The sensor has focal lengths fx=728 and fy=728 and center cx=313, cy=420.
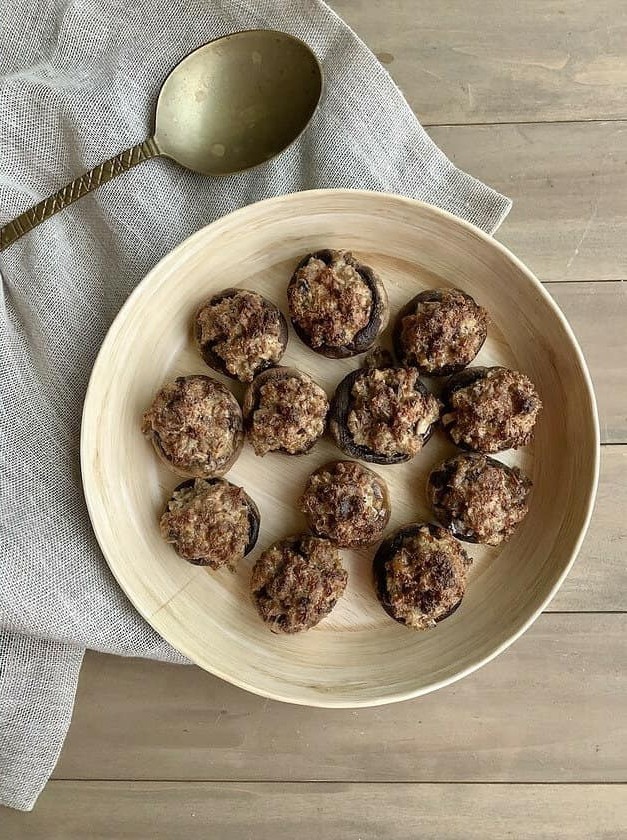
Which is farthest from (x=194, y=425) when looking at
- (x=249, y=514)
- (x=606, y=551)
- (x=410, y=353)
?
(x=606, y=551)

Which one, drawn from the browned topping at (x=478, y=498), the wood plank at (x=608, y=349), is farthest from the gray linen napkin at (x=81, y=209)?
the browned topping at (x=478, y=498)

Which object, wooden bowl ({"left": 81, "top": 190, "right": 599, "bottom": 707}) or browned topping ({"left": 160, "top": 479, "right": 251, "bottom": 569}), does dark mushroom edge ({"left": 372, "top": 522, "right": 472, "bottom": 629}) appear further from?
browned topping ({"left": 160, "top": 479, "right": 251, "bottom": 569})

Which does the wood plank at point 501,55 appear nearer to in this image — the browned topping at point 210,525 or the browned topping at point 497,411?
the browned topping at point 497,411

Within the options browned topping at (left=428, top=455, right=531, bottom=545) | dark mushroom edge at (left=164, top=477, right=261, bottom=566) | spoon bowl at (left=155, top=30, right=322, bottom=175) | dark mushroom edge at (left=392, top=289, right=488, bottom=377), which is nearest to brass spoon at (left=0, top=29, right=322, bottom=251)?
spoon bowl at (left=155, top=30, right=322, bottom=175)

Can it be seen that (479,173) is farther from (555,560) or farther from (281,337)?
(555,560)

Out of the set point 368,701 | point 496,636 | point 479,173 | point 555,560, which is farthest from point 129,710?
point 479,173

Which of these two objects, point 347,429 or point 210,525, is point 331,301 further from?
point 210,525
